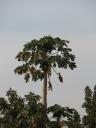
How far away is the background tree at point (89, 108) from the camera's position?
9350cm

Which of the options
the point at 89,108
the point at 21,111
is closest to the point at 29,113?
the point at 21,111

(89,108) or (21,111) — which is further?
(89,108)

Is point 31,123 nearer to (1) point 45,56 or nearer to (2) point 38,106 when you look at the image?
(2) point 38,106

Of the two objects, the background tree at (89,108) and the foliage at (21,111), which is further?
the background tree at (89,108)

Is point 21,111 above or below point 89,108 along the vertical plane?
below

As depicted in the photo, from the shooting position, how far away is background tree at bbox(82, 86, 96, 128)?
307 feet

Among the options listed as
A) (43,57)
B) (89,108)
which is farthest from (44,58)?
(89,108)

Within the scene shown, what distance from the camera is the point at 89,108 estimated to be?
94.9 meters

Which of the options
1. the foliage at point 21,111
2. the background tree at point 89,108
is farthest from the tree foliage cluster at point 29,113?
the background tree at point 89,108

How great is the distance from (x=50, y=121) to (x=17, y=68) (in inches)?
296

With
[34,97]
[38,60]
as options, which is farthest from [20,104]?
[38,60]

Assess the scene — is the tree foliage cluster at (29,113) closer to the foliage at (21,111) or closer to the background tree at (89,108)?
the foliage at (21,111)

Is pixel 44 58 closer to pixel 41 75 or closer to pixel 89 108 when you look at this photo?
pixel 41 75

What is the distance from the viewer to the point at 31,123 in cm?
5847
